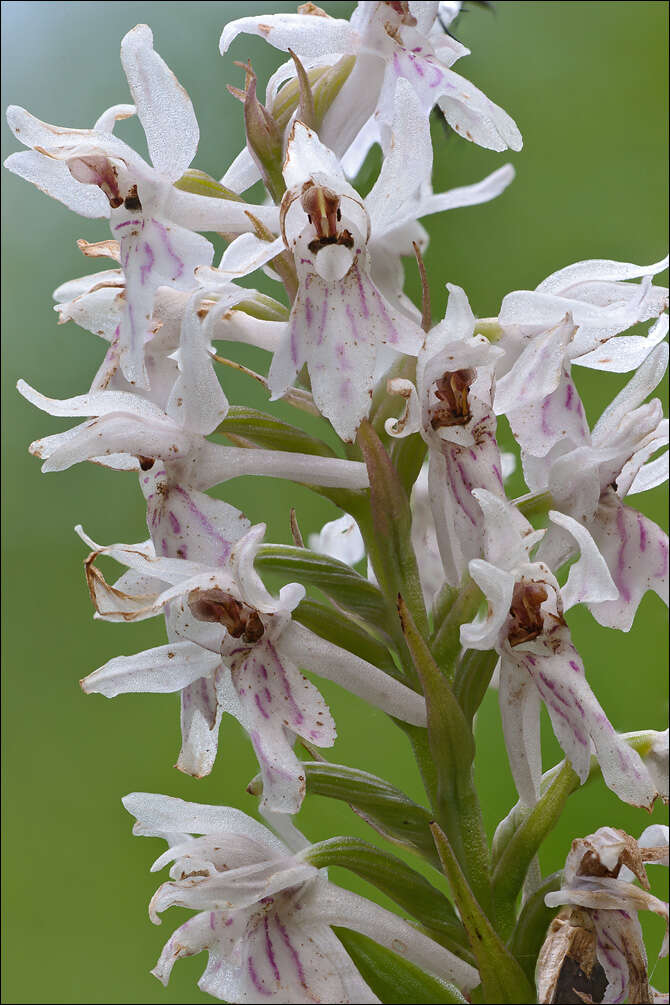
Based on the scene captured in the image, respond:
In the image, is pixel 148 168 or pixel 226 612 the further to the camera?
pixel 148 168

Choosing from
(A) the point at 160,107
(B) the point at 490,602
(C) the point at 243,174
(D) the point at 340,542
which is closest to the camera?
(B) the point at 490,602

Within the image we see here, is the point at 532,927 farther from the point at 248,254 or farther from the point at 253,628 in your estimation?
the point at 248,254

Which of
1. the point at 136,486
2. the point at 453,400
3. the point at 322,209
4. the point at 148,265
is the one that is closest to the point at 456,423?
Result: the point at 453,400

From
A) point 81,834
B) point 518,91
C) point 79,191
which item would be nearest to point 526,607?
point 79,191

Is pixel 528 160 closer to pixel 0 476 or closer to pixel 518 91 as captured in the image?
pixel 518 91

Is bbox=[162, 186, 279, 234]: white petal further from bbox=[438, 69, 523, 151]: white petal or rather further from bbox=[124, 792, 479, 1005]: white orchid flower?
bbox=[124, 792, 479, 1005]: white orchid flower

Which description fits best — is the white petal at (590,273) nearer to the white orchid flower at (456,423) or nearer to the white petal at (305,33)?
→ the white orchid flower at (456,423)
